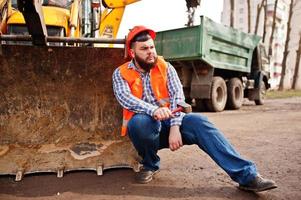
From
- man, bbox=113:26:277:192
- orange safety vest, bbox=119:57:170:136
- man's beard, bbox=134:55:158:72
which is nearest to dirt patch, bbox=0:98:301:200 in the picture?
man, bbox=113:26:277:192

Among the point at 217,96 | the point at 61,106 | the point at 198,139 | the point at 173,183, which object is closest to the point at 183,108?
the point at 198,139

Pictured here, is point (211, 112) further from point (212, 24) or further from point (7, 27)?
point (7, 27)

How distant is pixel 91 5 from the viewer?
20.7 ft

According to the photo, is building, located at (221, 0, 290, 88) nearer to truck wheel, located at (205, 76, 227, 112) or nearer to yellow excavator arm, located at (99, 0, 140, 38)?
truck wheel, located at (205, 76, 227, 112)

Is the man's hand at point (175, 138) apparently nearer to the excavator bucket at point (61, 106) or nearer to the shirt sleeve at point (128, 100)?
the shirt sleeve at point (128, 100)

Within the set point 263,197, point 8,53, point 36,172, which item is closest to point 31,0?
point 8,53

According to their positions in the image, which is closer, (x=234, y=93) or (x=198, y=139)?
(x=198, y=139)

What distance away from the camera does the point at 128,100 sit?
2.95m

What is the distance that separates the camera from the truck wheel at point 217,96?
→ 973cm

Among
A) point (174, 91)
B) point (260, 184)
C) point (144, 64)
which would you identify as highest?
point (144, 64)

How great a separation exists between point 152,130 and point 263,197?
908 millimetres

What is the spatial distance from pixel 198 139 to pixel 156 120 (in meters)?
0.33

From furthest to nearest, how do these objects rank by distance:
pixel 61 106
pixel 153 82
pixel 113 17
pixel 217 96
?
pixel 217 96
pixel 113 17
pixel 61 106
pixel 153 82

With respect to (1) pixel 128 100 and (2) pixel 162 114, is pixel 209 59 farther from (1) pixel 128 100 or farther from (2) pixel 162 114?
(2) pixel 162 114
